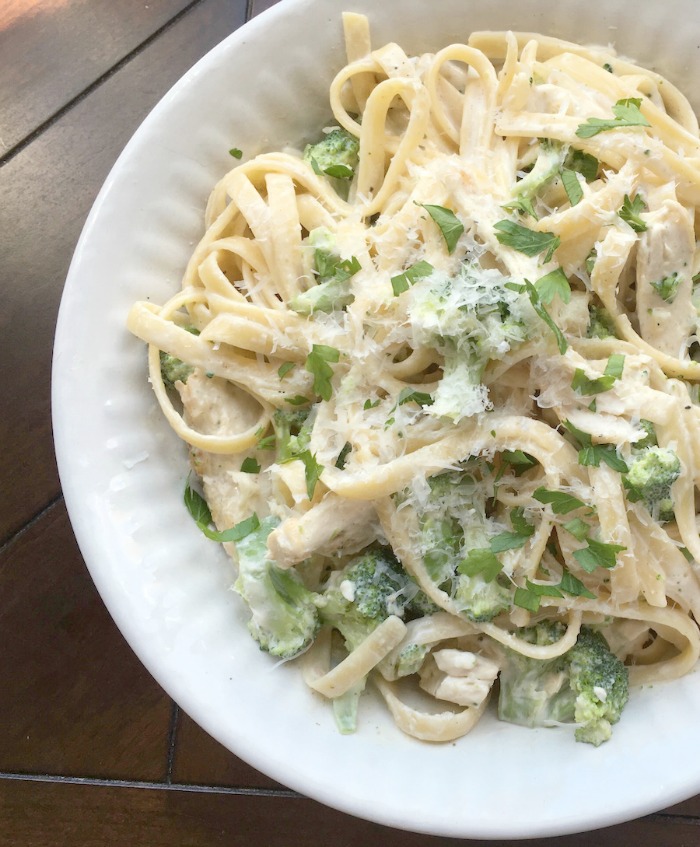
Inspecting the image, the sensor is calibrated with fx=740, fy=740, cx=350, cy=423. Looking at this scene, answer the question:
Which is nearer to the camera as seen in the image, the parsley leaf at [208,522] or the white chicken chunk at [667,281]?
the white chicken chunk at [667,281]

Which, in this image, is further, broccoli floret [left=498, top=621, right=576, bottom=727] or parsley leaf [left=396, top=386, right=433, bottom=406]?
broccoli floret [left=498, top=621, right=576, bottom=727]

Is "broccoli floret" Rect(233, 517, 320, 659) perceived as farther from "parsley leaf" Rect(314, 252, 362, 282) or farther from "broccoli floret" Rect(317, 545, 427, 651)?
"parsley leaf" Rect(314, 252, 362, 282)

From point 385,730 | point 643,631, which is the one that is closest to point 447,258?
point 643,631

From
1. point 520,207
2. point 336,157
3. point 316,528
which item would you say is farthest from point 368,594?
point 336,157

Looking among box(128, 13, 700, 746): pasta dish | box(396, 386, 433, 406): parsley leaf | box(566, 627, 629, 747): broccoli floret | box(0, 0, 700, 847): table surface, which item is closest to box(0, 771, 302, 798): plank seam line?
box(0, 0, 700, 847): table surface

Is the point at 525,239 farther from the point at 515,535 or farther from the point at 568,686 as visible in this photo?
the point at 568,686

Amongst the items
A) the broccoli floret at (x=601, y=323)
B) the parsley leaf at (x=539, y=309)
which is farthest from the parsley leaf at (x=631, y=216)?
the parsley leaf at (x=539, y=309)

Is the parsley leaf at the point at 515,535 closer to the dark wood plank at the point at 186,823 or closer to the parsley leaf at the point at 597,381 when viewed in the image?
the parsley leaf at the point at 597,381
